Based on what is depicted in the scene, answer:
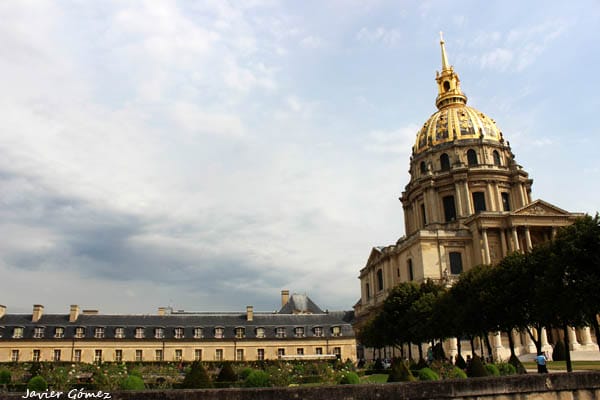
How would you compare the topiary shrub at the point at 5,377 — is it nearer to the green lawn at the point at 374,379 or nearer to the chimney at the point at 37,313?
the green lawn at the point at 374,379

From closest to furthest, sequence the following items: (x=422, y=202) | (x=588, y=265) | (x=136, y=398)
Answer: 1. (x=136, y=398)
2. (x=588, y=265)
3. (x=422, y=202)

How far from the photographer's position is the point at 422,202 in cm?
7744

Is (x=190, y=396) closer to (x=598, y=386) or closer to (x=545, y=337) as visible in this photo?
(x=598, y=386)

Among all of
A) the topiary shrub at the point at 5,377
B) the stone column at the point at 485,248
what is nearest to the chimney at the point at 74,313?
the topiary shrub at the point at 5,377

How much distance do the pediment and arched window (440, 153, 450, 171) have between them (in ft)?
51.0

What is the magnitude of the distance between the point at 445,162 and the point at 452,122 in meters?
6.83

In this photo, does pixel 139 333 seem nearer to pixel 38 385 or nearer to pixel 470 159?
pixel 38 385

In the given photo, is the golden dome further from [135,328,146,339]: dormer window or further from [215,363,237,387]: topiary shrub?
[215,363,237,387]: topiary shrub

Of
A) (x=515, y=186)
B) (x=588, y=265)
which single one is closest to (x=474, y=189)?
(x=515, y=186)

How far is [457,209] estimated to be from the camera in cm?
7119

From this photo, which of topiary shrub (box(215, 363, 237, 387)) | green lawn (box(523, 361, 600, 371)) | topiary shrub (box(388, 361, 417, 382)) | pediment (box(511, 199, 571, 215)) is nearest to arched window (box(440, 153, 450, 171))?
pediment (box(511, 199, 571, 215))

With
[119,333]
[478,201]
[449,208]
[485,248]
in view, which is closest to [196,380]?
[119,333]

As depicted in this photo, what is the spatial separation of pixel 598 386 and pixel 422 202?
67320 mm

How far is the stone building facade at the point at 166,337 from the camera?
54.2 metres
